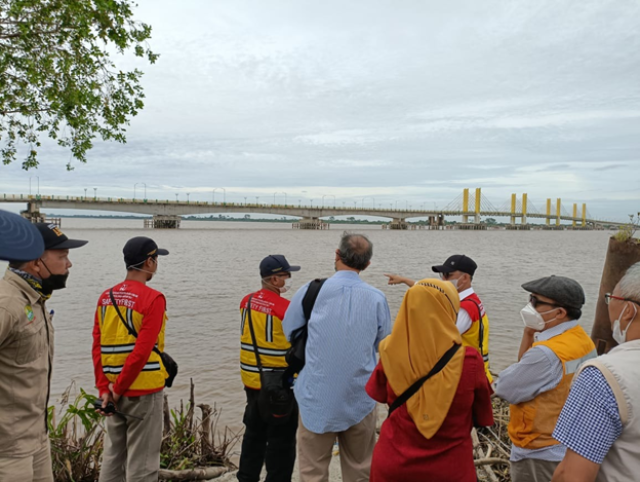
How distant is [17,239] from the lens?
2.35 meters

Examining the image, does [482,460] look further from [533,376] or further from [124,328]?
[124,328]

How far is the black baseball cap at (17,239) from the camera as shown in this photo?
2301mm

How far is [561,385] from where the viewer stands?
2.65m

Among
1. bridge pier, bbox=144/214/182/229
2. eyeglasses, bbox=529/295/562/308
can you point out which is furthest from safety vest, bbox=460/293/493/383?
bridge pier, bbox=144/214/182/229

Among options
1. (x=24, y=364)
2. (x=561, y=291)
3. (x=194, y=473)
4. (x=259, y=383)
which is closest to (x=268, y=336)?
(x=259, y=383)

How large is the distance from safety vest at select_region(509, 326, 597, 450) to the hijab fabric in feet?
2.89

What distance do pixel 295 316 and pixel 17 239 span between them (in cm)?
183

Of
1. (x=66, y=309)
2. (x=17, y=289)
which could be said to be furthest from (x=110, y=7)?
(x=66, y=309)

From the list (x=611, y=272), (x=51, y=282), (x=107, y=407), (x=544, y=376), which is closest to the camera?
(x=544, y=376)

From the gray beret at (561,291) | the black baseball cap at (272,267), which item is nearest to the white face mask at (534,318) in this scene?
the gray beret at (561,291)

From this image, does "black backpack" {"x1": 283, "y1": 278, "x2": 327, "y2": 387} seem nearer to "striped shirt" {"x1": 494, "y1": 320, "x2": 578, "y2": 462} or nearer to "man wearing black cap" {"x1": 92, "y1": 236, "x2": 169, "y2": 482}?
"man wearing black cap" {"x1": 92, "y1": 236, "x2": 169, "y2": 482}

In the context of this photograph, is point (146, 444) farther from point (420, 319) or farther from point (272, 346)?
point (420, 319)

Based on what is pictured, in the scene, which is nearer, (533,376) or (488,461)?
(533,376)

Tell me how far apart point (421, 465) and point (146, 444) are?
2405mm
